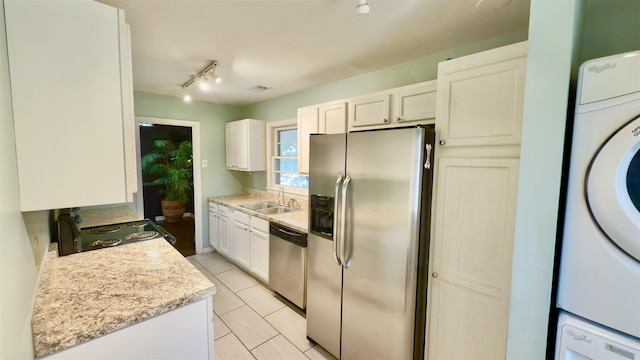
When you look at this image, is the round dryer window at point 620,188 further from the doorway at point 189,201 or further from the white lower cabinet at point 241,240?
the doorway at point 189,201

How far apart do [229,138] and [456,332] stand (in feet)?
12.5

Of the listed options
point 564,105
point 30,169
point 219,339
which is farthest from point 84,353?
point 564,105

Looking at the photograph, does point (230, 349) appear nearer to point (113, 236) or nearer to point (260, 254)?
point (260, 254)

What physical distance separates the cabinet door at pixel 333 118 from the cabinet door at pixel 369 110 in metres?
0.08

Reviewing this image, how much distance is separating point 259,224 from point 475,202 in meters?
2.28

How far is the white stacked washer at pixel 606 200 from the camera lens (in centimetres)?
91

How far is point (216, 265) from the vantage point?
12.0 ft

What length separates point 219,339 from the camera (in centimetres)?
219

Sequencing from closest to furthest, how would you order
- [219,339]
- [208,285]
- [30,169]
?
[30,169] < [208,285] < [219,339]

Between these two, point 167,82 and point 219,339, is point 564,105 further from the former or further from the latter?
point 167,82

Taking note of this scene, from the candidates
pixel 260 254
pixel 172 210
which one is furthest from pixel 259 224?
pixel 172 210

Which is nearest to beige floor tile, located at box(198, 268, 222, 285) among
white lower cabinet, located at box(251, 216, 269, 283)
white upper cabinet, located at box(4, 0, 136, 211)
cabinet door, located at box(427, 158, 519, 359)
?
white lower cabinet, located at box(251, 216, 269, 283)

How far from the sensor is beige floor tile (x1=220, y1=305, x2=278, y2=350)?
86.6 inches

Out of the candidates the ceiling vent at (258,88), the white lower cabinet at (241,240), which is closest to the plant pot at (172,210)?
the white lower cabinet at (241,240)
